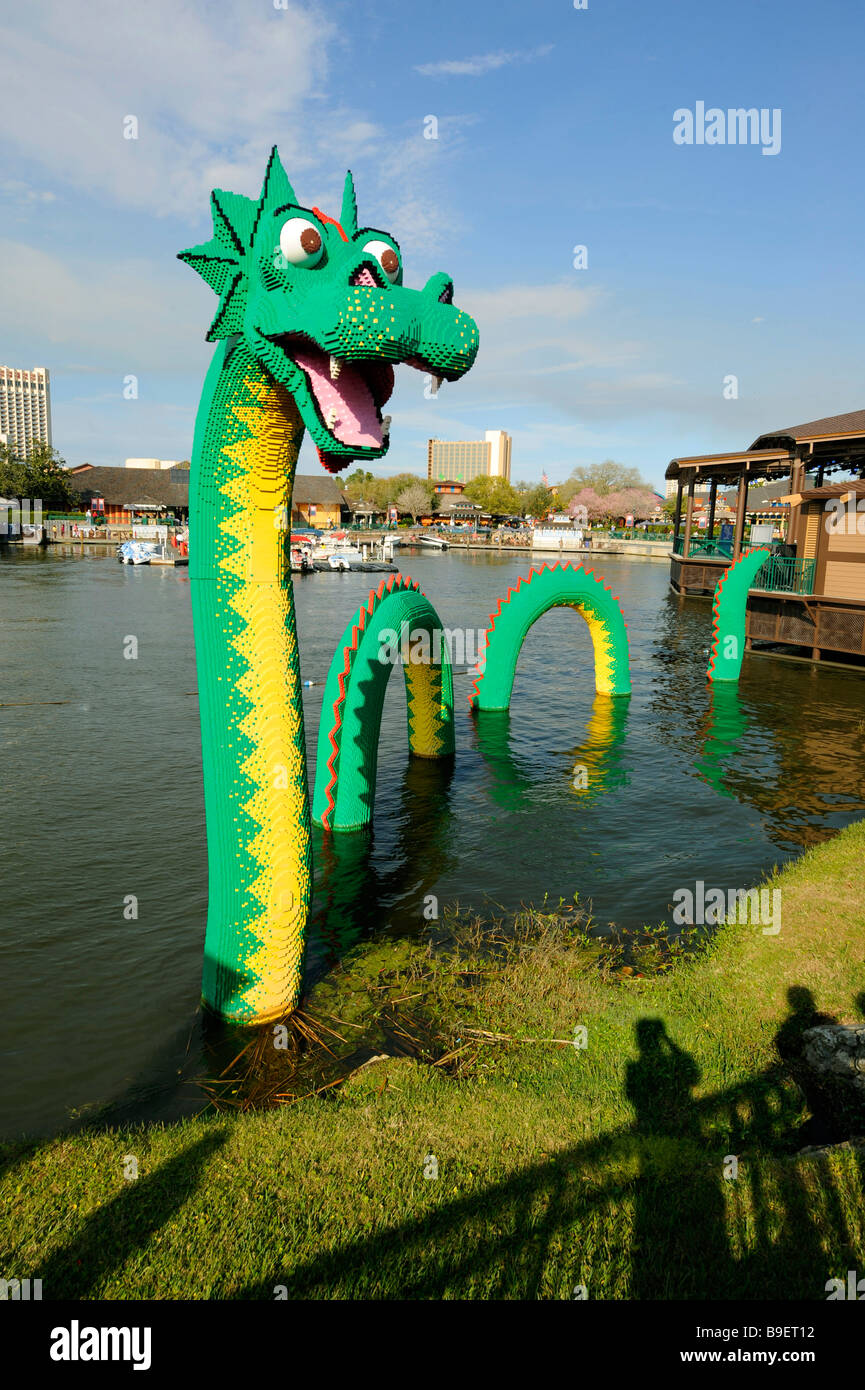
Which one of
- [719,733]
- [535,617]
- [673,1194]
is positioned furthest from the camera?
[719,733]

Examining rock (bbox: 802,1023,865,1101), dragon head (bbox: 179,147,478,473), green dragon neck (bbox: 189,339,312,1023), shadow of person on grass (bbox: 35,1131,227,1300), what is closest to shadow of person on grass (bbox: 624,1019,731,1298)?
rock (bbox: 802,1023,865,1101)

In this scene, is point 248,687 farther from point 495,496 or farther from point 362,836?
point 495,496

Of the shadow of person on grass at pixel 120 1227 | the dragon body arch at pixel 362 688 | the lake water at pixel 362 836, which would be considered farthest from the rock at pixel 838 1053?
the dragon body arch at pixel 362 688

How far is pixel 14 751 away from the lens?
13297mm

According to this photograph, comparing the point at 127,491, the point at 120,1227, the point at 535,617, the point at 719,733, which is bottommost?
the point at 719,733

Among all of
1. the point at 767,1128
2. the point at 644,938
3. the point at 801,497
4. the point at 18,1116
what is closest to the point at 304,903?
the point at 18,1116

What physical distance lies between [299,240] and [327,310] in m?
0.43

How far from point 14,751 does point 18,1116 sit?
30.6 feet

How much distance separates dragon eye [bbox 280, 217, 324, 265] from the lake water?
17.0ft

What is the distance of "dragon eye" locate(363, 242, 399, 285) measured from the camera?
4.30 meters

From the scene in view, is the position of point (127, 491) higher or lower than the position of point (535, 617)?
higher

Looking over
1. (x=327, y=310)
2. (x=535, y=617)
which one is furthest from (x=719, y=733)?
(x=327, y=310)

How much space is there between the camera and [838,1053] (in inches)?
199
